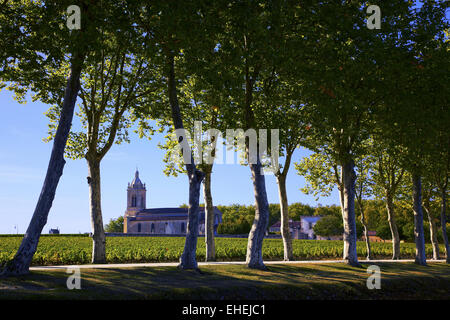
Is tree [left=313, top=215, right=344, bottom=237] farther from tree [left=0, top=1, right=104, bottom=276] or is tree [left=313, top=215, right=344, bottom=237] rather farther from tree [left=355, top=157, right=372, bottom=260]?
tree [left=0, top=1, right=104, bottom=276]

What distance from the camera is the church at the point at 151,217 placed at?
135875 millimetres

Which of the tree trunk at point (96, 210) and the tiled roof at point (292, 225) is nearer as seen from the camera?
the tree trunk at point (96, 210)

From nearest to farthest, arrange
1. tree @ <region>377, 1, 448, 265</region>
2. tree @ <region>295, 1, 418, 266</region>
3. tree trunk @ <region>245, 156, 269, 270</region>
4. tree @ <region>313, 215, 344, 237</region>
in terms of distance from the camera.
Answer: tree @ <region>295, 1, 418, 266</region>, tree trunk @ <region>245, 156, 269, 270</region>, tree @ <region>377, 1, 448, 265</region>, tree @ <region>313, 215, 344, 237</region>

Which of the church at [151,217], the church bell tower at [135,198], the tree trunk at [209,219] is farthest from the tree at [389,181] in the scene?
the church bell tower at [135,198]

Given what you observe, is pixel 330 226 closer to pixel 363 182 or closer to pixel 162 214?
pixel 363 182

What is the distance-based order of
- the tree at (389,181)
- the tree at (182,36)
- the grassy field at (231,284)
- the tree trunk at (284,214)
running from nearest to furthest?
the grassy field at (231,284)
the tree at (182,36)
the tree trunk at (284,214)
the tree at (389,181)

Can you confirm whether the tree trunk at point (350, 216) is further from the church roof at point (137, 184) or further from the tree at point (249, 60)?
the church roof at point (137, 184)

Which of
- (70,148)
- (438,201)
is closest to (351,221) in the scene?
(70,148)

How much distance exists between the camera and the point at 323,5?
1591 centimetres

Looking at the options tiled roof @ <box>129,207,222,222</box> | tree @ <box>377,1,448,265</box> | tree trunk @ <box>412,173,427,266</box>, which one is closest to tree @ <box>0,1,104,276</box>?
tree @ <box>377,1,448,265</box>

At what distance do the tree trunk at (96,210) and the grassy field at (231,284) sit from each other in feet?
18.4

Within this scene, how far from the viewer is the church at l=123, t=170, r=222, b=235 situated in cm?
13588

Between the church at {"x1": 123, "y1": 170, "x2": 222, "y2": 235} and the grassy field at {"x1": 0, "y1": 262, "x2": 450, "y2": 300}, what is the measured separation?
355ft
